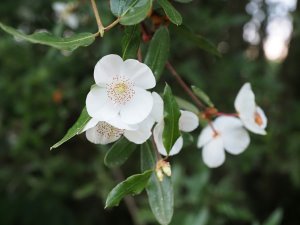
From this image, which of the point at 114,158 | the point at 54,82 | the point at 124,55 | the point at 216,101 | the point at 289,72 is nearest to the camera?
the point at 124,55

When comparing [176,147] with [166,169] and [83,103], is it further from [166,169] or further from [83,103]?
[83,103]

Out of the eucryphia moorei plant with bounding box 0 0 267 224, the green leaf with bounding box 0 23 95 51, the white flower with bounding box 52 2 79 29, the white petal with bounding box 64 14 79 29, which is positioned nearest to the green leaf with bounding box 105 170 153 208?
the eucryphia moorei plant with bounding box 0 0 267 224

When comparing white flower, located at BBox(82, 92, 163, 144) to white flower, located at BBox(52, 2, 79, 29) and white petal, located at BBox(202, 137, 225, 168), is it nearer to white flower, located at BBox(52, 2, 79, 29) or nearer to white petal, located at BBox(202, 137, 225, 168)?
white petal, located at BBox(202, 137, 225, 168)

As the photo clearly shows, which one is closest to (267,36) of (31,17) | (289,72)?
(289,72)

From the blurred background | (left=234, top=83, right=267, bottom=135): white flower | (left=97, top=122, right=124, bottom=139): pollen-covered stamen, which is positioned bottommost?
the blurred background

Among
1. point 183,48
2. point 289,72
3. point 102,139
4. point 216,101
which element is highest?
point 102,139

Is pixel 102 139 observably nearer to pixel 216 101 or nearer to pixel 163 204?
pixel 163 204
